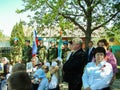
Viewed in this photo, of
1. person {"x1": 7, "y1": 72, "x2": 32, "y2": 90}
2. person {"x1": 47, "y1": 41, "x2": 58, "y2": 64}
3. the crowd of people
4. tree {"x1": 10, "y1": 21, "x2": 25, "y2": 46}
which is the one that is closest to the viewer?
person {"x1": 7, "y1": 72, "x2": 32, "y2": 90}

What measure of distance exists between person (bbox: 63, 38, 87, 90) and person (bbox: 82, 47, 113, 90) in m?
0.97

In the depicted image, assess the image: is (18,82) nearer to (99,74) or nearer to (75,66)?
(99,74)

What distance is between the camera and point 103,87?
6555 mm

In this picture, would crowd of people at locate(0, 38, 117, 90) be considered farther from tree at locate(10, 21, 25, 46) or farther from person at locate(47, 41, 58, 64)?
tree at locate(10, 21, 25, 46)

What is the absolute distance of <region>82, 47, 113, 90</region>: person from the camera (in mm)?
6508

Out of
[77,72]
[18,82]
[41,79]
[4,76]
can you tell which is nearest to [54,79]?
[41,79]

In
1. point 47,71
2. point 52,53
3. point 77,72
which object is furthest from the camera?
point 52,53

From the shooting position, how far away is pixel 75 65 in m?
7.67

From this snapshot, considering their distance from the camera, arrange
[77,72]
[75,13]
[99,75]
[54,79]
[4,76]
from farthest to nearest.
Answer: [75,13], [4,76], [54,79], [77,72], [99,75]

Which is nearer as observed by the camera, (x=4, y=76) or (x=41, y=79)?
(x=41, y=79)

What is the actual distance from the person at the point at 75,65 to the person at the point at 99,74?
97 centimetres

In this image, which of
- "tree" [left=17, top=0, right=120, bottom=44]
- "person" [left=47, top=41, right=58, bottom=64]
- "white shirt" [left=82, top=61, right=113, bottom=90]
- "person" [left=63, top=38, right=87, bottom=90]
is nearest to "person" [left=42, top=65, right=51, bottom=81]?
"person" [left=63, top=38, right=87, bottom=90]

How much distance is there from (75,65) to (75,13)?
16412 mm

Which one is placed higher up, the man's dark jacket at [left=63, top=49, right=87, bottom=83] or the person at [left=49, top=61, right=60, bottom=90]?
the man's dark jacket at [left=63, top=49, right=87, bottom=83]
